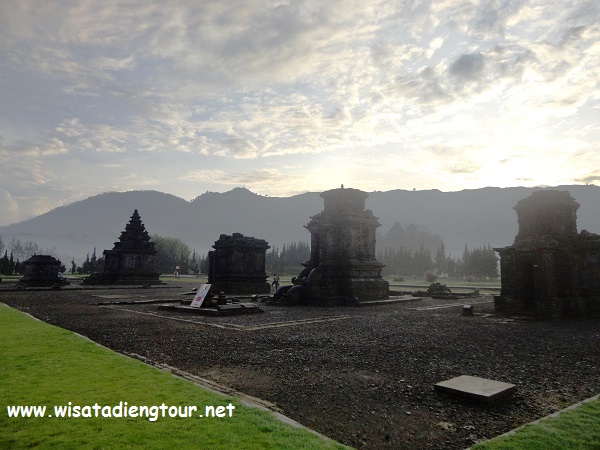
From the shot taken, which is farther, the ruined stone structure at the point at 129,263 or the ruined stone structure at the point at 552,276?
the ruined stone structure at the point at 129,263

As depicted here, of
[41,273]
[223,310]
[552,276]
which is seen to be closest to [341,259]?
[223,310]

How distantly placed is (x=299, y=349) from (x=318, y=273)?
42.9 ft

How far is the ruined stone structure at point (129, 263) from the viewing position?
40406mm

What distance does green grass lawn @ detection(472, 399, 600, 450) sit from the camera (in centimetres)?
407

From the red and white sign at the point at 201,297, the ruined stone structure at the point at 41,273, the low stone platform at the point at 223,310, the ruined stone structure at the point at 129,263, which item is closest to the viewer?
the low stone platform at the point at 223,310

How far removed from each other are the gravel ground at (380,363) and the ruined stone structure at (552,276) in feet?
4.23

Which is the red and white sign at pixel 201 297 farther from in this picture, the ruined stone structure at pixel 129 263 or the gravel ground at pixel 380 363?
the ruined stone structure at pixel 129 263

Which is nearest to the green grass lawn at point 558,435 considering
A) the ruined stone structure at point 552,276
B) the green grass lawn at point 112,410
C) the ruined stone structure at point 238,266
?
the green grass lawn at point 112,410

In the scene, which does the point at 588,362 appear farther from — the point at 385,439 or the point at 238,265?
the point at 238,265

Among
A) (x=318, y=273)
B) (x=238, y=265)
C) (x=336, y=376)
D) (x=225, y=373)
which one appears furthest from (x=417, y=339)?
(x=238, y=265)

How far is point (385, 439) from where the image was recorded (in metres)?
4.40

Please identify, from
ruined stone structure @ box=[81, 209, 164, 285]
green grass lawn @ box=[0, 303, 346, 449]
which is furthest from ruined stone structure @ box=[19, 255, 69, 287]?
green grass lawn @ box=[0, 303, 346, 449]

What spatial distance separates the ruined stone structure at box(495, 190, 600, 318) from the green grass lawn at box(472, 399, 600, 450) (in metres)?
12.0

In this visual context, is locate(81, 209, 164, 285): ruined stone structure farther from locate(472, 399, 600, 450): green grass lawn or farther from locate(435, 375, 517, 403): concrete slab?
locate(472, 399, 600, 450): green grass lawn
